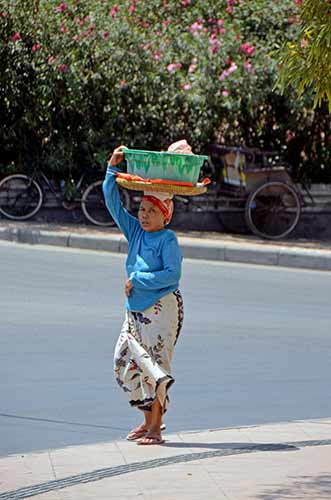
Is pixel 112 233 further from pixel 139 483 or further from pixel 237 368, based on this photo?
pixel 139 483

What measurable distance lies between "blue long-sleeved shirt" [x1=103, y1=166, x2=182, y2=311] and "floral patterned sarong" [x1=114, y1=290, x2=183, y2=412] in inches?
2.2

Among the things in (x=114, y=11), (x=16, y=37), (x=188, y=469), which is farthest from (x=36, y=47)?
(x=188, y=469)

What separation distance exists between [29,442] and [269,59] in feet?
38.2

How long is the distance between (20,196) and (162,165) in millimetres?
11634

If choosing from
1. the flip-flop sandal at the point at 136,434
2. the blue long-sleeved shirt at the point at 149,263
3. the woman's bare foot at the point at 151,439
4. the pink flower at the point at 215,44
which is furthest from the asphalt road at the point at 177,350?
the pink flower at the point at 215,44

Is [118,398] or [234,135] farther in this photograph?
[234,135]

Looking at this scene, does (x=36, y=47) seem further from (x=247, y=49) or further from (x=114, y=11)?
(x=247, y=49)

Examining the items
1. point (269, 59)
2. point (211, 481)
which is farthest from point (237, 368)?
point (269, 59)

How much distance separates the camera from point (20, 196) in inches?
751

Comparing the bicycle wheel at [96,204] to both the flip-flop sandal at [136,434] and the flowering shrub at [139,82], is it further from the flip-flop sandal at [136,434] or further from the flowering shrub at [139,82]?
the flip-flop sandal at [136,434]

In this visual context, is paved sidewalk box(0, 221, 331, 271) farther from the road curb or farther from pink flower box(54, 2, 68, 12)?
pink flower box(54, 2, 68, 12)

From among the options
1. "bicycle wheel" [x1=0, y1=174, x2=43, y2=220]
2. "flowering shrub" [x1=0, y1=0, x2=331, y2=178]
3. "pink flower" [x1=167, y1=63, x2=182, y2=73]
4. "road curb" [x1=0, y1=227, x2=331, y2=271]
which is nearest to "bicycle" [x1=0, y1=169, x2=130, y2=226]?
"bicycle wheel" [x1=0, y1=174, x2=43, y2=220]

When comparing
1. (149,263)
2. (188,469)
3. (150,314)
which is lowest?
(188,469)

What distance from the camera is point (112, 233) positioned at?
17891 millimetres
